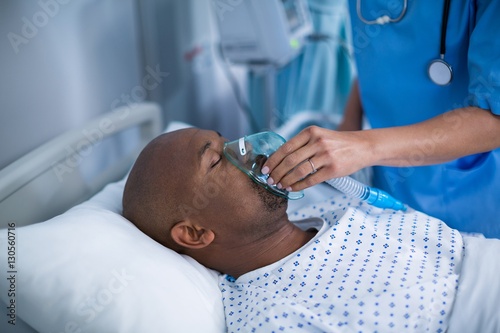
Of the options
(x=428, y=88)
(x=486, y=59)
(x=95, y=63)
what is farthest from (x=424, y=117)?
(x=95, y=63)

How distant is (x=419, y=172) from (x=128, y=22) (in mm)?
1342

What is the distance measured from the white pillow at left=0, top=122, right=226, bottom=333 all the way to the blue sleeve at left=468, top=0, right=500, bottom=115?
0.87 m

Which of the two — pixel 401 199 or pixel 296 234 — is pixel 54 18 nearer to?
pixel 296 234

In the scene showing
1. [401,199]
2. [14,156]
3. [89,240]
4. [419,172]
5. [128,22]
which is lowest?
[401,199]

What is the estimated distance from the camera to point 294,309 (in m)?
1.19

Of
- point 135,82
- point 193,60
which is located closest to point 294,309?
point 135,82

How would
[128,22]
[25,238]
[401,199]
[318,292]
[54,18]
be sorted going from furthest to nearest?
[128,22]
[401,199]
[54,18]
[318,292]
[25,238]

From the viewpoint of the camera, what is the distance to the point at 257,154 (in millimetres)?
1276

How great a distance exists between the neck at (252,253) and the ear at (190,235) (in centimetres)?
6

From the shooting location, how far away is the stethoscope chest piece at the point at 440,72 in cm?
139

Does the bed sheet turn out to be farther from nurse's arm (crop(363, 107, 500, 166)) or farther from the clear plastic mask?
the clear plastic mask

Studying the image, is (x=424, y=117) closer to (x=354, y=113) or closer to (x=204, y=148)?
(x=354, y=113)

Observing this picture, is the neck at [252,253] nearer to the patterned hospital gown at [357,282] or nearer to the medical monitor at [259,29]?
the patterned hospital gown at [357,282]

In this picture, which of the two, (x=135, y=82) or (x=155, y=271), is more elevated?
(x=135, y=82)
